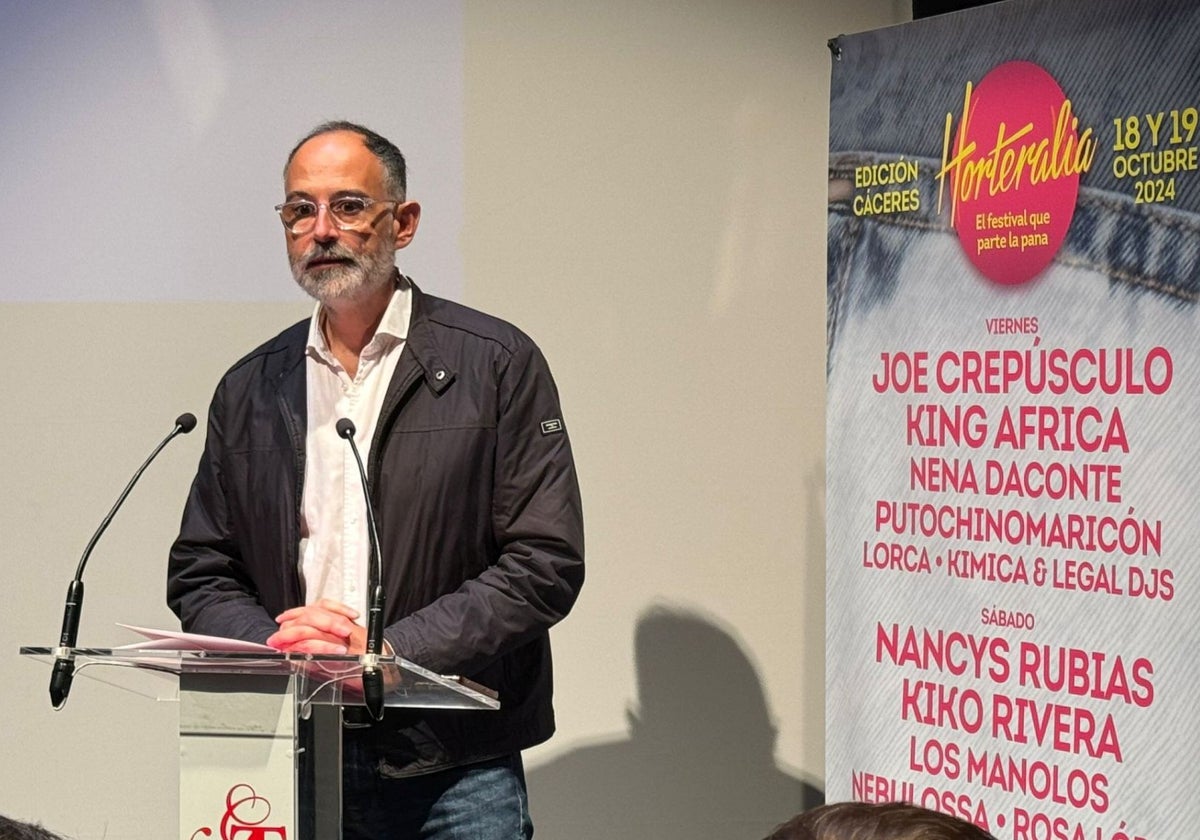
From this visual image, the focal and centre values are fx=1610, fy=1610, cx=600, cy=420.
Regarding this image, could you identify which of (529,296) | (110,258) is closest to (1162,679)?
(529,296)

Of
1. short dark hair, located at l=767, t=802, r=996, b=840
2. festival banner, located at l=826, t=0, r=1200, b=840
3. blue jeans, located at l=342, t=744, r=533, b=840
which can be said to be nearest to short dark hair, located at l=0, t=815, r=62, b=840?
short dark hair, located at l=767, t=802, r=996, b=840

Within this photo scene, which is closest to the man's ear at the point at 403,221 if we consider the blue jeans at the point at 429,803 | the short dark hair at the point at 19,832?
the blue jeans at the point at 429,803

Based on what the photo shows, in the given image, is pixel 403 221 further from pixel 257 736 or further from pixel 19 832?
pixel 19 832

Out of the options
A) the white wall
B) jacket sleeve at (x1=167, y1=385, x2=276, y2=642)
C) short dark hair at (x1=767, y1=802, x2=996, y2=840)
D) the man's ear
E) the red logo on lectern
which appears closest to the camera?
short dark hair at (x1=767, y1=802, x2=996, y2=840)

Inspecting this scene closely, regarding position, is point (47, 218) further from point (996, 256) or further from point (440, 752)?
point (996, 256)

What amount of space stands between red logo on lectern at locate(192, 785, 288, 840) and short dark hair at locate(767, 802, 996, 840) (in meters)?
1.10

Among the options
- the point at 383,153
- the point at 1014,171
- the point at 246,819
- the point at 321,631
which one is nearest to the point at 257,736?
the point at 246,819

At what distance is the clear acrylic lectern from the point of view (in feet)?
6.38

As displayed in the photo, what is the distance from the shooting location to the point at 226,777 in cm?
196

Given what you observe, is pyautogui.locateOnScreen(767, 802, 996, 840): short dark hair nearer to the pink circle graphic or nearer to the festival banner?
the festival banner

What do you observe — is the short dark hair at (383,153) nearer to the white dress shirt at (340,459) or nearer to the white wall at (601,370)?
the white dress shirt at (340,459)

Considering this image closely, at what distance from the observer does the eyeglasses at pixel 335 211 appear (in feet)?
8.70

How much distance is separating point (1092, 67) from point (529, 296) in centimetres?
155

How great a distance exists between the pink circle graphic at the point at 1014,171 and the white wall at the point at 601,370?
110 cm
